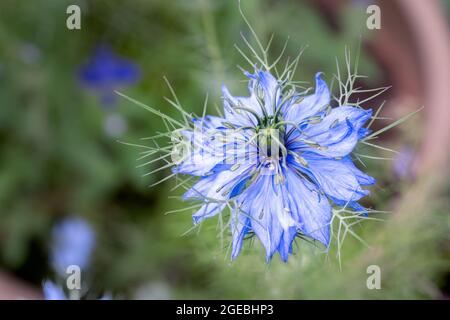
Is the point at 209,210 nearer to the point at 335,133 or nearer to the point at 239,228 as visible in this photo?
the point at 239,228

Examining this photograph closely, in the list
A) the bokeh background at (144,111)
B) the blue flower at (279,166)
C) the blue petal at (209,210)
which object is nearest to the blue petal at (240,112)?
the blue flower at (279,166)

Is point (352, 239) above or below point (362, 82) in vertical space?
below

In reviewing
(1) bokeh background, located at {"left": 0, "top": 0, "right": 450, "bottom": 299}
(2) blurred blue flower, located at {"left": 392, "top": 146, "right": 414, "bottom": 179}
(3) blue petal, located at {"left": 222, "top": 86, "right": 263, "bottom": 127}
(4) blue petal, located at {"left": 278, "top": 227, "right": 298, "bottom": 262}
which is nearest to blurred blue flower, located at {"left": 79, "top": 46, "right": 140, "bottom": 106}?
(1) bokeh background, located at {"left": 0, "top": 0, "right": 450, "bottom": 299}

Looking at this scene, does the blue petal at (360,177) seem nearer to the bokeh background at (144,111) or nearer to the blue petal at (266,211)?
the blue petal at (266,211)

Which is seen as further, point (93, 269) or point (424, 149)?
point (93, 269)

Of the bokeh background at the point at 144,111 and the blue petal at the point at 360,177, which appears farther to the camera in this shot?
the bokeh background at the point at 144,111

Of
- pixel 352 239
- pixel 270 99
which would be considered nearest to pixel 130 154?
pixel 352 239
